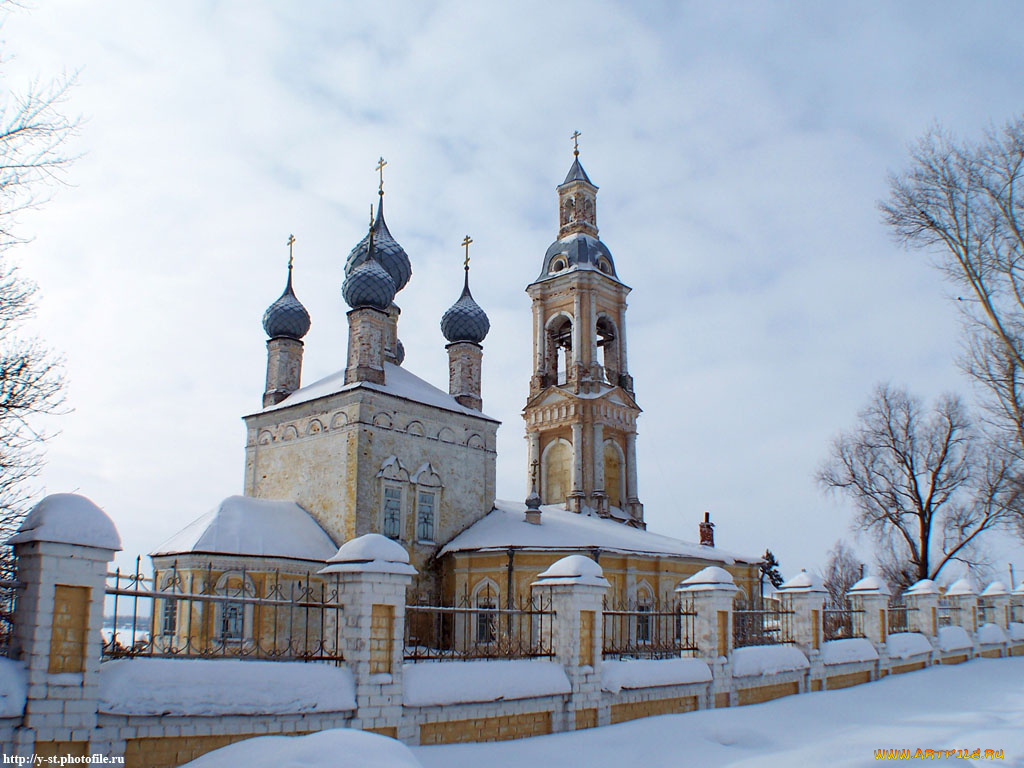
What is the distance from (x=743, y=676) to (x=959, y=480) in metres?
18.0

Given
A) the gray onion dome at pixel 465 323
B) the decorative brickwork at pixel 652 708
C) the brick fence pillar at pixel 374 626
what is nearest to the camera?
the brick fence pillar at pixel 374 626

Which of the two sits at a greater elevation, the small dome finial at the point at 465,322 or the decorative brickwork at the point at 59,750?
the small dome finial at the point at 465,322

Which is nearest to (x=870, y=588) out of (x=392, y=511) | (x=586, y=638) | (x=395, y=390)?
(x=586, y=638)

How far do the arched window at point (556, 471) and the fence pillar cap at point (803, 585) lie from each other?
1211 centimetres

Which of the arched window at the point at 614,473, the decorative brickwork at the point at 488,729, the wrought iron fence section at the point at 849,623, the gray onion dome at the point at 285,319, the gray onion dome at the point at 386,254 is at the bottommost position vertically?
the decorative brickwork at the point at 488,729

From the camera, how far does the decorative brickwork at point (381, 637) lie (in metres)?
7.56

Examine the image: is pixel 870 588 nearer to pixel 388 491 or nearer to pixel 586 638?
pixel 586 638

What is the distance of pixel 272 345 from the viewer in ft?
65.9

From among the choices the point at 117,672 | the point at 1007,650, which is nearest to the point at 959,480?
the point at 1007,650

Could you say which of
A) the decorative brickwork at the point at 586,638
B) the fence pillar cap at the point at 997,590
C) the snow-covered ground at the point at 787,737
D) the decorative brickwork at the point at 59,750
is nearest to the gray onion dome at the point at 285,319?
the decorative brickwork at the point at 586,638

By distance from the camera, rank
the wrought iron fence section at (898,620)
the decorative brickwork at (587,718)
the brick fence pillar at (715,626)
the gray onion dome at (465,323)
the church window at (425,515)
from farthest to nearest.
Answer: the gray onion dome at (465,323) → the church window at (425,515) → the wrought iron fence section at (898,620) → the brick fence pillar at (715,626) → the decorative brickwork at (587,718)

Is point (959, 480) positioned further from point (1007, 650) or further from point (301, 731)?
point (301, 731)

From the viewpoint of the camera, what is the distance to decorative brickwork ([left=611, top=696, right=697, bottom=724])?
32.0ft

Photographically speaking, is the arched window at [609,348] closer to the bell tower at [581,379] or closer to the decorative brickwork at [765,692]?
the bell tower at [581,379]
